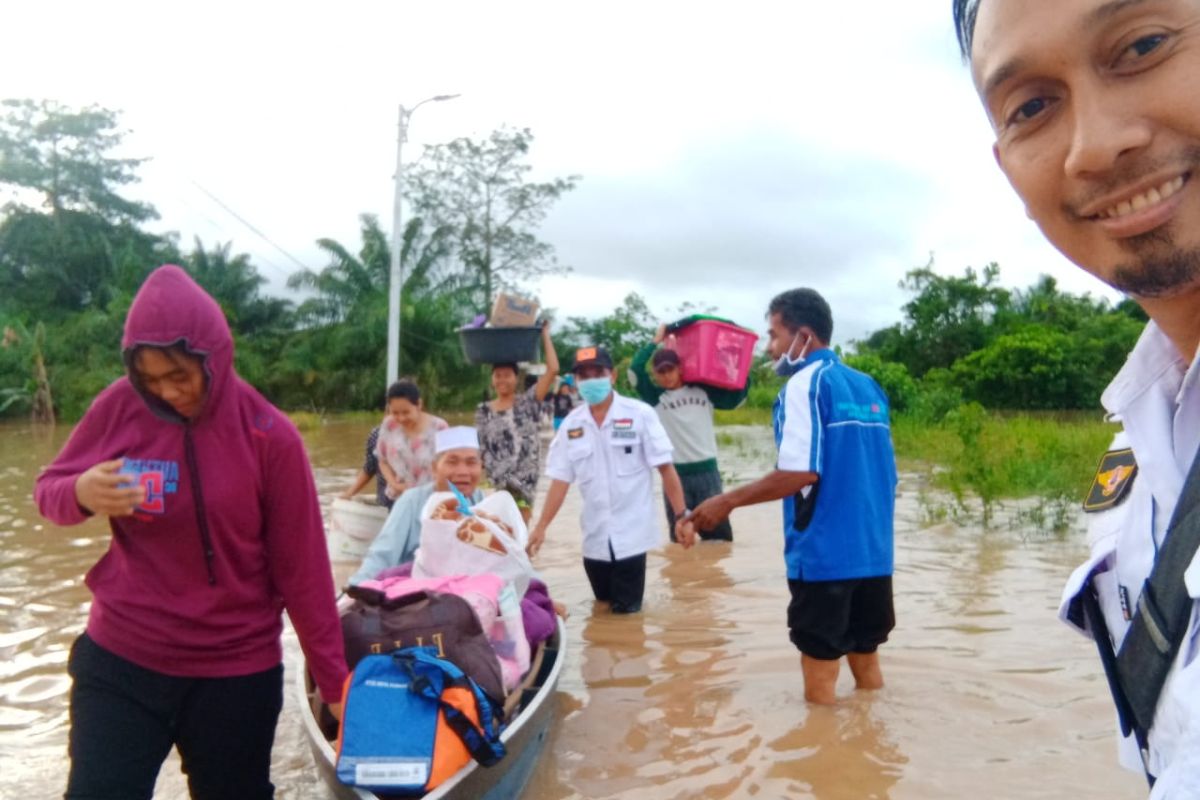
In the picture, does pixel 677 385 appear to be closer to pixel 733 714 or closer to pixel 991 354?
pixel 733 714

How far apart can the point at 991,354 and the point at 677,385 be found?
21.7m

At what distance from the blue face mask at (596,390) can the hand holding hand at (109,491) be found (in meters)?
4.51

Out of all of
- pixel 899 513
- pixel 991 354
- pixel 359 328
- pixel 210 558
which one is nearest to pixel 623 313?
pixel 359 328

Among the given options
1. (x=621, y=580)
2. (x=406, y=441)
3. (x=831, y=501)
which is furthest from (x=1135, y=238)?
(x=406, y=441)

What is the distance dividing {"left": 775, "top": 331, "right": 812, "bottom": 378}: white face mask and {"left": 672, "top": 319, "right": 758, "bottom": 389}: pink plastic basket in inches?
138

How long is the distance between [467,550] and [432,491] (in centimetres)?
110

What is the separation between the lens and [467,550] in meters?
4.95

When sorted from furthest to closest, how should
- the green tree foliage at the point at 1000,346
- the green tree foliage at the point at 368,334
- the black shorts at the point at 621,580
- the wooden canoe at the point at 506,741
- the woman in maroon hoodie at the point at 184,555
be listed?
the green tree foliage at the point at 368,334 < the green tree foliage at the point at 1000,346 < the black shorts at the point at 621,580 < the wooden canoe at the point at 506,741 < the woman in maroon hoodie at the point at 184,555

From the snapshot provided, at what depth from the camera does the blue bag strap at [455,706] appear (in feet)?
11.3

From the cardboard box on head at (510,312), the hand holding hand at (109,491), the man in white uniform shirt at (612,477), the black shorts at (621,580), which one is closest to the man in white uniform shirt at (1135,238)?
the hand holding hand at (109,491)

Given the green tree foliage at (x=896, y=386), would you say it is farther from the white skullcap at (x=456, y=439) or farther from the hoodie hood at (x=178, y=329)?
the hoodie hood at (x=178, y=329)

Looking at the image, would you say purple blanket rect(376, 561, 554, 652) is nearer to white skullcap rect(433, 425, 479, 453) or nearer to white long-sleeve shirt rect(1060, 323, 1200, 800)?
white skullcap rect(433, 425, 479, 453)

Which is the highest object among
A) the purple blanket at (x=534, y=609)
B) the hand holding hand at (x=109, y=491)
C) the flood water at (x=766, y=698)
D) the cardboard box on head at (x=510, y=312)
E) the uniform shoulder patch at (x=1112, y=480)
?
the cardboard box on head at (x=510, y=312)

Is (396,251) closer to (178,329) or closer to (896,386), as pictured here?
(896,386)
